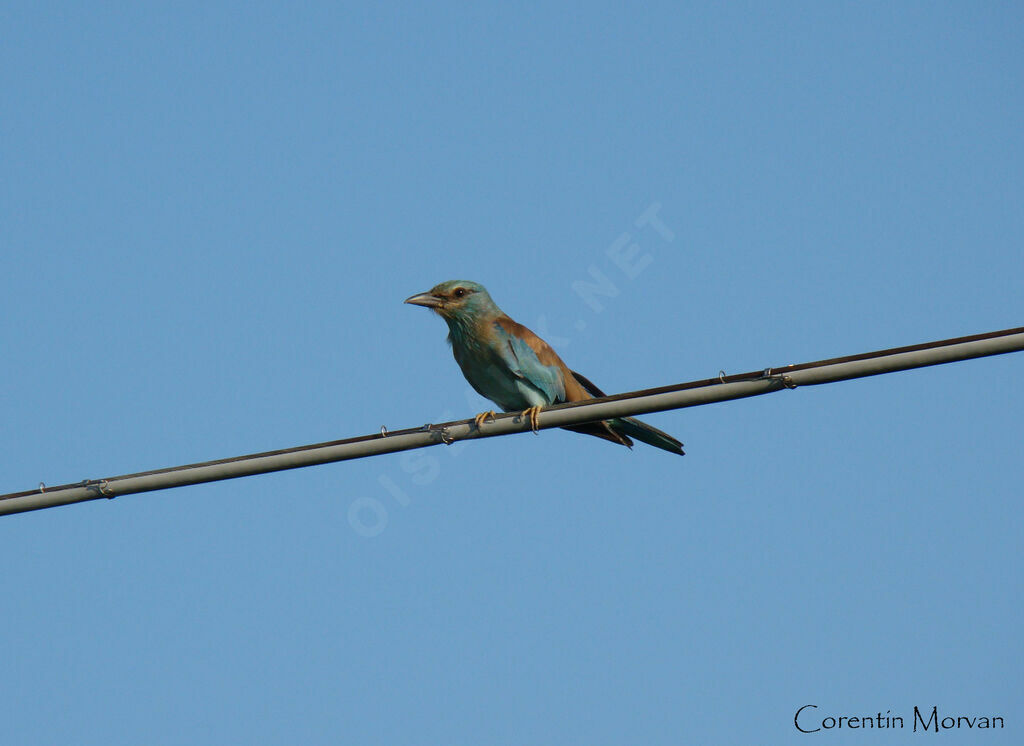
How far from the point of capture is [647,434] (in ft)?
24.4

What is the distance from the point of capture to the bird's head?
8547 mm

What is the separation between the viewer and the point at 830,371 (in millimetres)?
4750

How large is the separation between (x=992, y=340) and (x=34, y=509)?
4.03 meters

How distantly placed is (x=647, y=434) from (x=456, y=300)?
1.93 metres

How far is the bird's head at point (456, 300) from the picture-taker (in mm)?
8547

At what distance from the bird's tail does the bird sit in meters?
0.40

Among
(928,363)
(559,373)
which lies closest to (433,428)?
(928,363)

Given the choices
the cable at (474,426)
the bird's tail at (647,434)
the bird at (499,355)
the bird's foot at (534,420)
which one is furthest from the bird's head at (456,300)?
the cable at (474,426)

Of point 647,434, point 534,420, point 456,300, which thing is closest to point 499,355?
point 456,300

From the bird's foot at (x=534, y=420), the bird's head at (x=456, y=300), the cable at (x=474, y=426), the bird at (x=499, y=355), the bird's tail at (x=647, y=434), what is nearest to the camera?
the cable at (x=474, y=426)

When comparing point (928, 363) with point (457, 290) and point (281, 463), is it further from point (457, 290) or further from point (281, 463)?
point (457, 290)

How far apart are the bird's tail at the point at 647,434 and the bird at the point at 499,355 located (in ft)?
1.30

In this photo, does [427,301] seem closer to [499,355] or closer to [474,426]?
[499,355]

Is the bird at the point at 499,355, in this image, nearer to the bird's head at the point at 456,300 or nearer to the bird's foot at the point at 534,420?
the bird's head at the point at 456,300
